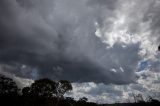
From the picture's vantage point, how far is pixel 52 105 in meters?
65.3

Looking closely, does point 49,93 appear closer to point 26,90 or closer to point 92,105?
point 26,90

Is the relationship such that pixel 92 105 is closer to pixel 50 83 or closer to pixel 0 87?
pixel 50 83

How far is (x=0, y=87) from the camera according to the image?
252 feet

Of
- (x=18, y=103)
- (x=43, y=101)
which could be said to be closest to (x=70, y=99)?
(x=43, y=101)

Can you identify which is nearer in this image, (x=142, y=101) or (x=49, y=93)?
(x=49, y=93)

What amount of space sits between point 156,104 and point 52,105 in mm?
38780

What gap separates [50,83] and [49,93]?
→ 336 centimetres

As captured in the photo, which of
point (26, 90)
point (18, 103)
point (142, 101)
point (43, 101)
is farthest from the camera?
point (142, 101)

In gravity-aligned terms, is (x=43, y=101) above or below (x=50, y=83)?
below

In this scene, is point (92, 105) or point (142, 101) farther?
point (142, 101)

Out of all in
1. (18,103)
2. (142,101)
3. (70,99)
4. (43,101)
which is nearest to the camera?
(18,103)

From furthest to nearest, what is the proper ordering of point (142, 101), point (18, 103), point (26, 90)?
1. point (142, 101)
2. point (26, 90)
3. point (18, 103)

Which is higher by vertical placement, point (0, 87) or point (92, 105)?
point (0, 87)

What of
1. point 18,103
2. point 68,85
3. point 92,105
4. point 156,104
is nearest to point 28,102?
point 18,103
